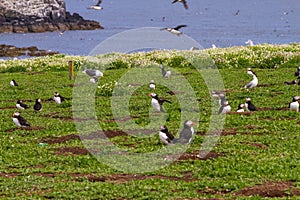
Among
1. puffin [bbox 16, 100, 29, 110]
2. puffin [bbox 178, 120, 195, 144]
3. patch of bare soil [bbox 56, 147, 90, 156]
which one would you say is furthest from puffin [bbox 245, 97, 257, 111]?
puffin [bbox 16, 100, 29, 110]

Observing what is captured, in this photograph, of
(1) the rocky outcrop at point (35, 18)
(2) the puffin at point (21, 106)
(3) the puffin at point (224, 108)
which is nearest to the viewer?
(3) the puffin at point (224, 108)

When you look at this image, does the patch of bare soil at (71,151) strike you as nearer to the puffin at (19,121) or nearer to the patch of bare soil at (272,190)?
the puffin at (19,121)

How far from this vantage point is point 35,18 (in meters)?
132

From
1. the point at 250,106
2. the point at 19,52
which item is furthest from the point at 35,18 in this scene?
the point at 250,106

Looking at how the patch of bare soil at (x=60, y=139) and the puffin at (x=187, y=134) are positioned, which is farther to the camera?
the patch of bare soil at (x=60, y=139)

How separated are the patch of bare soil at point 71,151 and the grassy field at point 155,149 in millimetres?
26

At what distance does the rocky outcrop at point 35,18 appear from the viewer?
12593 cm

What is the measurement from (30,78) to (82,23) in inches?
3945

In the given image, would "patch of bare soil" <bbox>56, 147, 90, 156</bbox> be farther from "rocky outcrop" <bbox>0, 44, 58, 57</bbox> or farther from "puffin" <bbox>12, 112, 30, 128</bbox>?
"rocky outcrop" <bbox>0, 44, 58, 57</bbox>

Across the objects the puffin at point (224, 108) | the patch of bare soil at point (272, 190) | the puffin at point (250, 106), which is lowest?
the patch of bare soil at point (272, 190)

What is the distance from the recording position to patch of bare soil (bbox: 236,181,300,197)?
13.8 metres

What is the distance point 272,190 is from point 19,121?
32.4ft

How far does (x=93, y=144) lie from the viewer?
1902cm

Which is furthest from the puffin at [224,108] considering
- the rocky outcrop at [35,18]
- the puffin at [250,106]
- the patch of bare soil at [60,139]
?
the rocky outcrop at [35,18]
